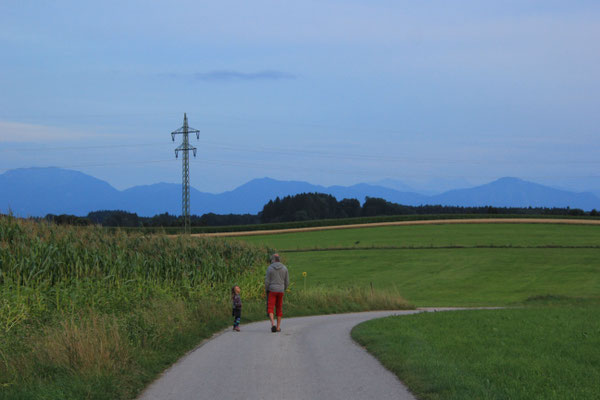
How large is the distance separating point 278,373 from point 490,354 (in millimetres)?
4779

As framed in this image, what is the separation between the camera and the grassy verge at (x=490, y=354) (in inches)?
397

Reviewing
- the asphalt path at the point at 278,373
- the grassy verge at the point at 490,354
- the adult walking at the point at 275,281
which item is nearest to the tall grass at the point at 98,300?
the asphalt path at the point at 278,373

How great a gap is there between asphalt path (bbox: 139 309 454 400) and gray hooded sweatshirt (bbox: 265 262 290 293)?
2511 mm

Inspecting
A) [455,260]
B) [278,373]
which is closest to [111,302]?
[278,373]

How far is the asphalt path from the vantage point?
10.0m

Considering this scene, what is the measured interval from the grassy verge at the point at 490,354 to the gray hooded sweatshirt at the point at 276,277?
8.63 ft

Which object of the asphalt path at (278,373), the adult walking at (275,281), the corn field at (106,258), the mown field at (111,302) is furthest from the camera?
the adult walking at (275,281)

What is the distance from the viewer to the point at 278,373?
38.6 ft

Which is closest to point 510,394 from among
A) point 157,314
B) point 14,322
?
point 157,314

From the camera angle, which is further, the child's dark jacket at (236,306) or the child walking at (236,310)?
the child's dark jacket at (236,306)

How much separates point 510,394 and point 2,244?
579 inches

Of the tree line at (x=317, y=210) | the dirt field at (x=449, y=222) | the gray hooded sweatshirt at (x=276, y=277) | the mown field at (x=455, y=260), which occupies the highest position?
the tree line at (x=317, y=210)

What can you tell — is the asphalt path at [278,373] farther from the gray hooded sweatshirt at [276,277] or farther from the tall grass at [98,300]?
the gray hooded sweatshirt at [276,277]

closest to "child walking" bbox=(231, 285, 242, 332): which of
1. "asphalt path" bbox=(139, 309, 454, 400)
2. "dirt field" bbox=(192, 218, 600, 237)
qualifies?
"asphalt path" bbox=(139, 309, 454, 400)
